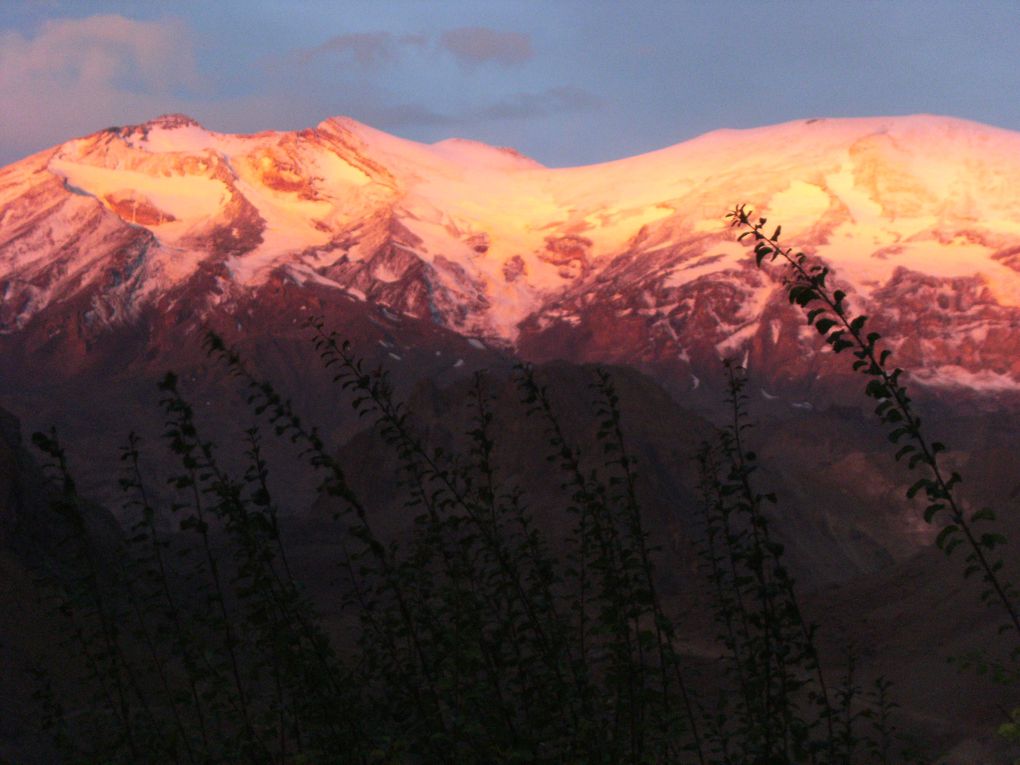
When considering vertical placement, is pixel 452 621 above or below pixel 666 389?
below

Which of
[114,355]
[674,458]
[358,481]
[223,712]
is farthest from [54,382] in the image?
[223,712]

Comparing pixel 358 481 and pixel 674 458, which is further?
pixel 358 481

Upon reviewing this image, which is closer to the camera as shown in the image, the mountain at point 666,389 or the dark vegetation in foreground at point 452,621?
the dark vegetation in foreground at point 452,621

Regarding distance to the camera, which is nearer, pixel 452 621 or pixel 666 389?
pixel 452 621

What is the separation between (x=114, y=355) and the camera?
174 metres

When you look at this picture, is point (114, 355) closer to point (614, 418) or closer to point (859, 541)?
point (859, 541)

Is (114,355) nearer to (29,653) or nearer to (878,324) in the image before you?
(878,324)

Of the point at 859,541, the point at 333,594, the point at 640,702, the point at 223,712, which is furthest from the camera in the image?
the point at 859,541

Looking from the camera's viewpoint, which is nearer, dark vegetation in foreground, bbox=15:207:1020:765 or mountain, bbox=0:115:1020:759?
dark vegetation in foreground, bbox=15:207:1020:765

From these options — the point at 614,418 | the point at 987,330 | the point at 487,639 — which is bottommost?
the point at 487,639

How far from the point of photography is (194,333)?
176 m

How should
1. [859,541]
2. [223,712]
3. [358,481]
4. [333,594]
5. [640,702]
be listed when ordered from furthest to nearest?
[358,481] → [859,541] → [333,594] → [223,712] → [640,702]

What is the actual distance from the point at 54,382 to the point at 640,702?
169m

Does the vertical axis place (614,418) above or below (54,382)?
below
